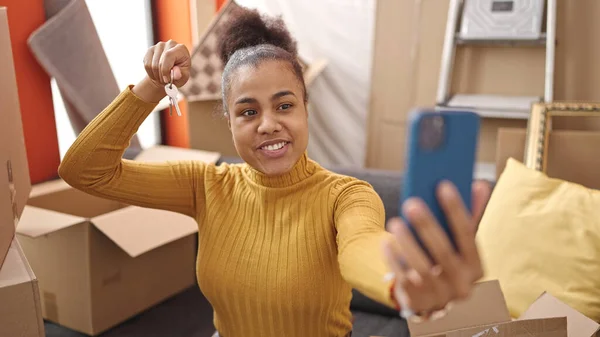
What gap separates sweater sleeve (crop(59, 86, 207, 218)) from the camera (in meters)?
1.05

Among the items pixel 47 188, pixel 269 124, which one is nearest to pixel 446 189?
pixel 269 124

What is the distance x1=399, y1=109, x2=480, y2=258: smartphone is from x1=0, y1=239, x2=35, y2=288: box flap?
84cm

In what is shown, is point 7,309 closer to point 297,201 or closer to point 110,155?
point 110,155

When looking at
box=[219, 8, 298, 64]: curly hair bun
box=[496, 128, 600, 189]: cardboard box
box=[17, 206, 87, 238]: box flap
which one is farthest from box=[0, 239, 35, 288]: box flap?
box=[496, 128, 600, 189]: cardboard box

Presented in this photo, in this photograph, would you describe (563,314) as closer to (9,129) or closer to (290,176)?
(290,176)

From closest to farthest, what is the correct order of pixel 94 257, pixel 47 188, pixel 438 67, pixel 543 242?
pixel 543 242
pixel 94 257
pixel 47 188
pixel 438 67

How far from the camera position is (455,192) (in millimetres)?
532

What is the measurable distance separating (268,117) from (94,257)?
0.98 metres

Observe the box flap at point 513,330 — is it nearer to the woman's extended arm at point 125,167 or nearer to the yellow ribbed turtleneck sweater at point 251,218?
the yellow ribbed turtleneck sweater at point 251,218

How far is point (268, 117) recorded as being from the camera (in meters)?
0.98

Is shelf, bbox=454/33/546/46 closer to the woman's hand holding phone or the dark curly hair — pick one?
the dark curly hair

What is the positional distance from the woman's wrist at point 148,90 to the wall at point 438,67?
5.84 feet

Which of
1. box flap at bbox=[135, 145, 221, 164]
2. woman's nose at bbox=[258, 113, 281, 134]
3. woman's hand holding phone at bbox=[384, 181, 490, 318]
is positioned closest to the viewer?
woman's hand holding phone at bbox=[384, 181, 490, 318]

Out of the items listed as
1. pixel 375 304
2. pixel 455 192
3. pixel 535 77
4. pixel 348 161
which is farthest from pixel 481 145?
pixel 455 192
